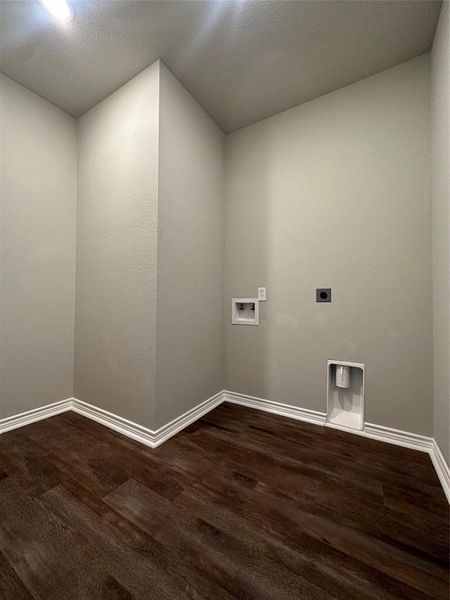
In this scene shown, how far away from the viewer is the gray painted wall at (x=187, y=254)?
1.61 meters

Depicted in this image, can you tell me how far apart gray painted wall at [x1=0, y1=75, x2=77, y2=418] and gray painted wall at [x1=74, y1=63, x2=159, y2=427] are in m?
0.11

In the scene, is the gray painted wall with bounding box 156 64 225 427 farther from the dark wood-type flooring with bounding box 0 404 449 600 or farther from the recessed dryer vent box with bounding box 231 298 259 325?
the dark wood-type flooring with bounding box 0 404 449 600

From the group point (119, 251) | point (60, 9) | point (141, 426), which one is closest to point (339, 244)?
point (119, 251)

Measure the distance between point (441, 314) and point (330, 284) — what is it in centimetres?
66

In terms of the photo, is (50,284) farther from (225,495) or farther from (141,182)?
(225,495)

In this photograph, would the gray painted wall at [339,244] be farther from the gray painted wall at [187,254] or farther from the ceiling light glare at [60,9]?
the ceiling light glare at [60,9]

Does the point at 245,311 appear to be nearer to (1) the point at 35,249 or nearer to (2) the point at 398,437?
(2) the point at 398,437

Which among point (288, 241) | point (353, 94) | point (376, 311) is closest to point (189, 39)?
point (353, 94)

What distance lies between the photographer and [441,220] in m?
1.30

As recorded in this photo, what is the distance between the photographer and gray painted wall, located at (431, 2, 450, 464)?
1.21 meters

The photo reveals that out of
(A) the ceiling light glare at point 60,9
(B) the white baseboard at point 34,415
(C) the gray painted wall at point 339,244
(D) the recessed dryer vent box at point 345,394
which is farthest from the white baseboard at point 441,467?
(A) the ceiling light glare at point 60,9

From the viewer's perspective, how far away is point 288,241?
197 centimetres

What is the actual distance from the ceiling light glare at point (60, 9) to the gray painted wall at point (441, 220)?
196 cm

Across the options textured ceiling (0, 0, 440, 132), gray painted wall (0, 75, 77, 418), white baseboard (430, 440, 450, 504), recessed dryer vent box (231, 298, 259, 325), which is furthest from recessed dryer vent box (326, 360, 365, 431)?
gray painted wall (0, 75, 77, 418)
